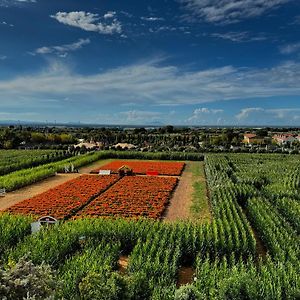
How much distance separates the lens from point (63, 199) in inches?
1098

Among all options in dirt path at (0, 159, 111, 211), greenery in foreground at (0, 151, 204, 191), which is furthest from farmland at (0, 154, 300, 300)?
greenery in foreground at (0, 151, 204, 191)

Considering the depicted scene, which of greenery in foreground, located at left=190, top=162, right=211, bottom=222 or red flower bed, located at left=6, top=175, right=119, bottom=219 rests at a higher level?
greenery in foreground, located at left=190, top=162, right=211, bottom=222

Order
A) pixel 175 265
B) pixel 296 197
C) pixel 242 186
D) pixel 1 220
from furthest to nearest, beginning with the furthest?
pixel 242 186 < pixel 296 197 < pixel 1 220 < pixel 175 265

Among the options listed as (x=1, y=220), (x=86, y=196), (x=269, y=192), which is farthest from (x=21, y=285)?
(x=269, y=192)

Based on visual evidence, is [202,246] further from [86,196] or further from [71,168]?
[71,168]

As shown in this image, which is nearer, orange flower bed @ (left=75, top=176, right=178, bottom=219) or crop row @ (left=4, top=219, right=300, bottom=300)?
crop row @ (left=4, top=219, right=300, bottom=300)

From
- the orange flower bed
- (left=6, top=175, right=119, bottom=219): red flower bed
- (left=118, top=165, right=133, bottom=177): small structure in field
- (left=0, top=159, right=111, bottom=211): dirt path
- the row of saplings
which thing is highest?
the row of saplings

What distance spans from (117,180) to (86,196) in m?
9.45

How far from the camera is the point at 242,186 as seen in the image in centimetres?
2897

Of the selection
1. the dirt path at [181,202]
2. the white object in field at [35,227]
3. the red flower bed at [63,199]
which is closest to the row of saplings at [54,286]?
the white object in field at [35,227]

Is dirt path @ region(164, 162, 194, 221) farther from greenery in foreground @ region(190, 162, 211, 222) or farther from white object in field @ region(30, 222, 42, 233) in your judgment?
white object in field @ region(30, 222, 42, 233)

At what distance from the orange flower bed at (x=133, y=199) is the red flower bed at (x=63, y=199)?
0.85m

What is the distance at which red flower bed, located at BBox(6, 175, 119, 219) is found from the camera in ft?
79.5

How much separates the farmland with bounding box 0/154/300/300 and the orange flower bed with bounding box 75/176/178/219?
0.08 m
